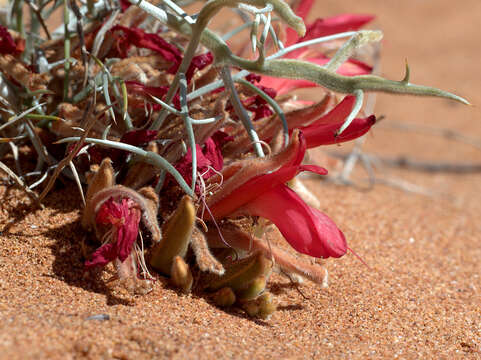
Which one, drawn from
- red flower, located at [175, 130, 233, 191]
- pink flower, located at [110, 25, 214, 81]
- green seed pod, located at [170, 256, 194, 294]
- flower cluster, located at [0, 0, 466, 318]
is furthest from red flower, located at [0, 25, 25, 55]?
green seed pod, located at [170, 256, 194, 294]

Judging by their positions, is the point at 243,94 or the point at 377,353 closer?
the point at 377,353

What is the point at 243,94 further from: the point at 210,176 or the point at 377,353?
the point at 377,353

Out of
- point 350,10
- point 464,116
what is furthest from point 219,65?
point 350,10

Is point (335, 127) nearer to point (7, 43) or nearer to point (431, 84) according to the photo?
point (7, 43)

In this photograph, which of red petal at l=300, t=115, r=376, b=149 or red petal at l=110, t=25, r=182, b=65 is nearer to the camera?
red petal at l=300, t=115, r=376, b=149

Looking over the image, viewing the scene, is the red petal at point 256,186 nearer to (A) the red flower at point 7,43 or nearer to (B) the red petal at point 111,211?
(B) the red petal at point 111,211

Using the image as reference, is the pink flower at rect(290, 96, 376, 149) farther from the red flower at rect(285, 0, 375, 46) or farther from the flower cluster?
the red flower at rect(285, 0, 375, 46)

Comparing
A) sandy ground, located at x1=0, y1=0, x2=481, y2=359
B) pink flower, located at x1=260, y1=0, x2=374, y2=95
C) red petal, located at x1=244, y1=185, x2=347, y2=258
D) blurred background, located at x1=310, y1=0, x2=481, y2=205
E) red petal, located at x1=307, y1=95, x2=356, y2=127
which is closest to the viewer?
sandy ground, located at x1=0, y1=0, x2=481, y2=359
